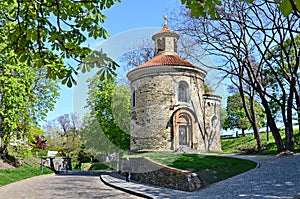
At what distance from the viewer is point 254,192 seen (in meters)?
9.43

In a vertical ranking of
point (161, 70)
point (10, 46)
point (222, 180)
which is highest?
point (161, 70)

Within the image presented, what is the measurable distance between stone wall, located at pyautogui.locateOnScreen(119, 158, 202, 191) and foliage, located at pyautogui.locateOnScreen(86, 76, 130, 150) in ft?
38.9

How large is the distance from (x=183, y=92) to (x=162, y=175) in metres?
11.0

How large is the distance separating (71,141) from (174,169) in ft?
87.6

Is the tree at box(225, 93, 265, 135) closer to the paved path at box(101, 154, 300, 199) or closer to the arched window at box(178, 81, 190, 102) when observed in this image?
the arched window at box(178, 81, 190, 102)

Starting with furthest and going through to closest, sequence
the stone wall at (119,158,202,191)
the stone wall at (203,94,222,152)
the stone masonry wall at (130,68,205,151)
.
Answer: the stone wall at (203,94,222,152)
the stone masonry wall at (130,68,205,151)
the stone wall at (119,158,202,191)

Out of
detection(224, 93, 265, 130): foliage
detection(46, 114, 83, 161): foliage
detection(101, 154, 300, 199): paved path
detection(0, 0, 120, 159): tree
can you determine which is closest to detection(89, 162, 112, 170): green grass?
detection(46, 114, 83, 161): foliage

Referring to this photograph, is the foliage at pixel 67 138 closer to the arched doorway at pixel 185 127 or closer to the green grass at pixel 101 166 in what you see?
the green grass at pixel 101 166

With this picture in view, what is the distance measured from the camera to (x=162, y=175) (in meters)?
13.8

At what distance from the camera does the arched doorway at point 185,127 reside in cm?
2279

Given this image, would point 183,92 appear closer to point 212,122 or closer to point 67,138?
point 212,122

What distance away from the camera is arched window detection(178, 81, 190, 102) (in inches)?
929

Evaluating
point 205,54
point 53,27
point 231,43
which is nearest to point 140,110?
point 205,54

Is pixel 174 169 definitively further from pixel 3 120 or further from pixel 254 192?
pixel 3 120
